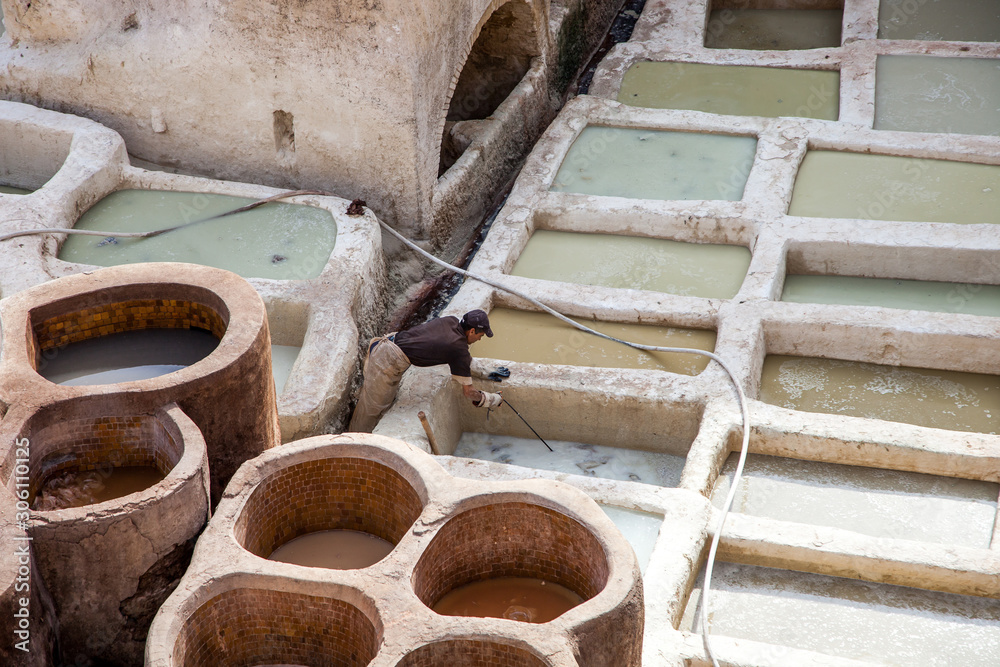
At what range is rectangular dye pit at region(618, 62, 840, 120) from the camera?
31.3 ft

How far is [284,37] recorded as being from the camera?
7.51 m

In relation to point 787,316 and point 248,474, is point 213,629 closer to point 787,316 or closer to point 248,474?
point 248,474

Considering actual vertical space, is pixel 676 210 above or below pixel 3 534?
below

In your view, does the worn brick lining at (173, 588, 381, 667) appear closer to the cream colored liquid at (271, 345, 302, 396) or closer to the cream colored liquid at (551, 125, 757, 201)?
the cream colored liquid at (271, 345, 302, 396)

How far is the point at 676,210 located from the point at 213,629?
5480 mm

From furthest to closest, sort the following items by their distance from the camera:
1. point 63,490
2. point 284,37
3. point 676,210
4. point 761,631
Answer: point 676,210 → point 284,37 → point 761,631 → point 63,490

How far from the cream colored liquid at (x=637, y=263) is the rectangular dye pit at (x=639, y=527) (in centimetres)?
233

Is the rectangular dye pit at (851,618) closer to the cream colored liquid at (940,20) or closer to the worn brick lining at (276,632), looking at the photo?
the worn brick lining at (276,632)

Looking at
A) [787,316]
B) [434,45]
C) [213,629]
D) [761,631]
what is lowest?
[761,631]

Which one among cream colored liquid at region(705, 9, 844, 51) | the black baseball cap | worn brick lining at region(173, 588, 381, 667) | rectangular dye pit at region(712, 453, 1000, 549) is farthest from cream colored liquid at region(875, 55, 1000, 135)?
worn brick lining at region(173, 588, 381, 667)

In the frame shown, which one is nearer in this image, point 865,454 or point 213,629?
point 213,629

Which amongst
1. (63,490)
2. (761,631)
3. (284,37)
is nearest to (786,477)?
(761,631)

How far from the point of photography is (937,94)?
31.3 feet

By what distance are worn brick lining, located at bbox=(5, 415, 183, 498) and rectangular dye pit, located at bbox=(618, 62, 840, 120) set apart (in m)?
6.81
